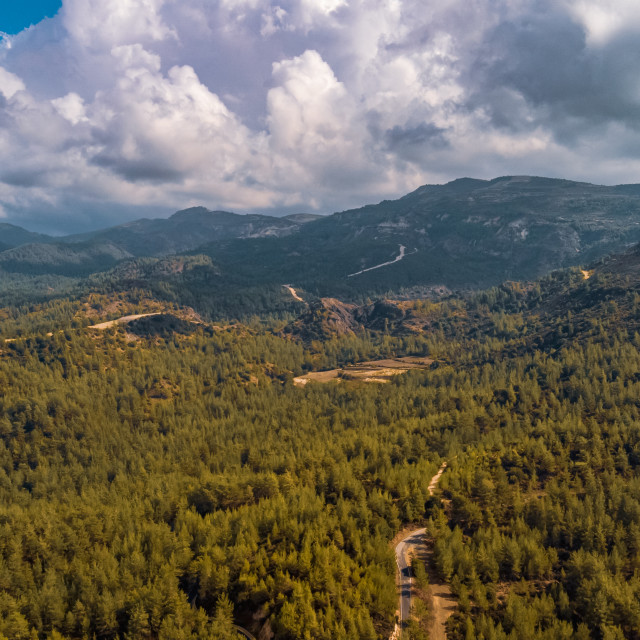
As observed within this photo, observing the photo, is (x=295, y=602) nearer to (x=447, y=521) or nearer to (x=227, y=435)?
(x=447, y=521)

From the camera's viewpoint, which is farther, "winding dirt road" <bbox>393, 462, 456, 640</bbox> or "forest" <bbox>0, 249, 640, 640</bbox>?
"winding dirt road" <bbox>393, 462, 456, 640</bbox>

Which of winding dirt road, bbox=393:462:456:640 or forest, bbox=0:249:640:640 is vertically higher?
forest, bbox=0:249:640:640

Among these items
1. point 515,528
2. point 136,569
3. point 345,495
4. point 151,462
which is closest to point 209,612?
point 136,569

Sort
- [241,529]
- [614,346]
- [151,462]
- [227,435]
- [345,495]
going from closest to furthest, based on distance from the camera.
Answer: [241,529] → [345,495] → [151,462] → [227,435] → [614,346]

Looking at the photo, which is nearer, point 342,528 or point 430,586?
point 430,586

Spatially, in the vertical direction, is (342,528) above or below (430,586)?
above

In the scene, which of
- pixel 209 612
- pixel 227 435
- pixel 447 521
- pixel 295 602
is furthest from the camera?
pixel 227 435

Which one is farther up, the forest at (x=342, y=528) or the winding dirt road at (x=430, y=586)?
the forest at (x=342, y=528)

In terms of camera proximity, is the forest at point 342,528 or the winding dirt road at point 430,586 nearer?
the forest at point 342,528
